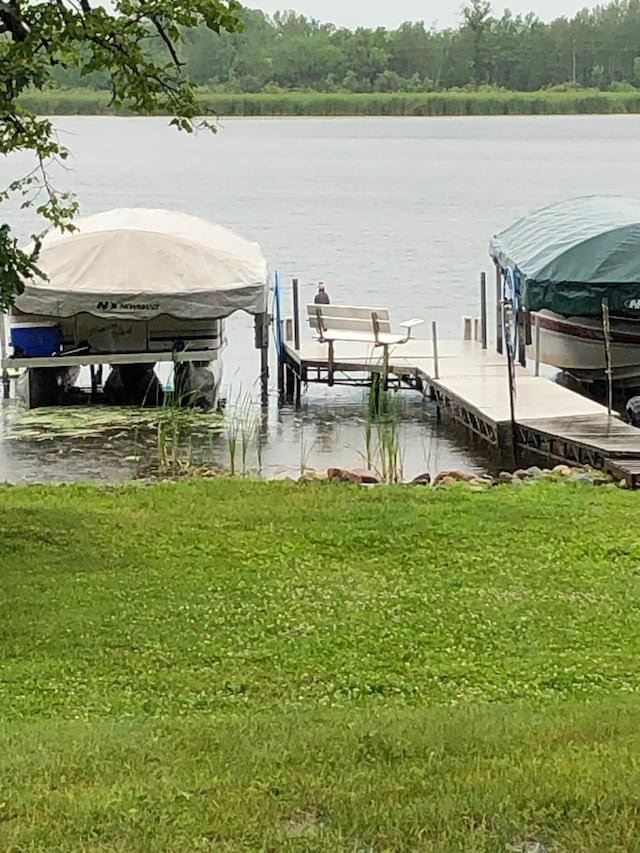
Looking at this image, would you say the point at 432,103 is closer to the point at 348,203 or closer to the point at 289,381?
the point at 348,203

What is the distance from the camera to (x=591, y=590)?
8727mm

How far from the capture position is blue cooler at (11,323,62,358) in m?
21.0

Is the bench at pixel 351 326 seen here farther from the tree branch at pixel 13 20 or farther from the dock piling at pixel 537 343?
the tree branch at pixel 13 20

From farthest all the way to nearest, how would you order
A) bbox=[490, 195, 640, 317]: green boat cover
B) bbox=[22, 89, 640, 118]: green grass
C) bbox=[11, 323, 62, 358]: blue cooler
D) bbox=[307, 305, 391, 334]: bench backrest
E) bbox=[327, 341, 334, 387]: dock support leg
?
bbox=[22, 89, 640, 118]: green grass < bbox=[307, 305, 391, 334]: bench backrest < bbox=[327, 341, 334, 387]: dock support leg < bbox=[11, 323, 62, 358]: blue cooler < bbox=[490, 195, 640, 317]: green boat cover

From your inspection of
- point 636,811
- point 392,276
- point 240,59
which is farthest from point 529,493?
point 240,59

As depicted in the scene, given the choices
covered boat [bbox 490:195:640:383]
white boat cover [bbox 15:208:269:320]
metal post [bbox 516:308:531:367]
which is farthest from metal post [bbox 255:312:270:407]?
metal post [bbox 516:308:531:367]

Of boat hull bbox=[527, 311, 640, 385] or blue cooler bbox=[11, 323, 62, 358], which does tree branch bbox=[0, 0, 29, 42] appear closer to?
blue cooler bbox=[11, 323, 62, 358]

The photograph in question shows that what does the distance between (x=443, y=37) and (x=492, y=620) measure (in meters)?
90.3

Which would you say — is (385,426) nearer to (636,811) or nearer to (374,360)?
(374,360)

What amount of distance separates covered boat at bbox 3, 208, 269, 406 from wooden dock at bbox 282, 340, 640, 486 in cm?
167

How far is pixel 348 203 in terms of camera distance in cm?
6050

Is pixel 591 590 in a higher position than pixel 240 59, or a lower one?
lower

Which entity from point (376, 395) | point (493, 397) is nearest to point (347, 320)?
point (376, 395)

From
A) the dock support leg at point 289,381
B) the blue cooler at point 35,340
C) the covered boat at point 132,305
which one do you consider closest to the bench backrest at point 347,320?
the dock support leg at point 289,381
